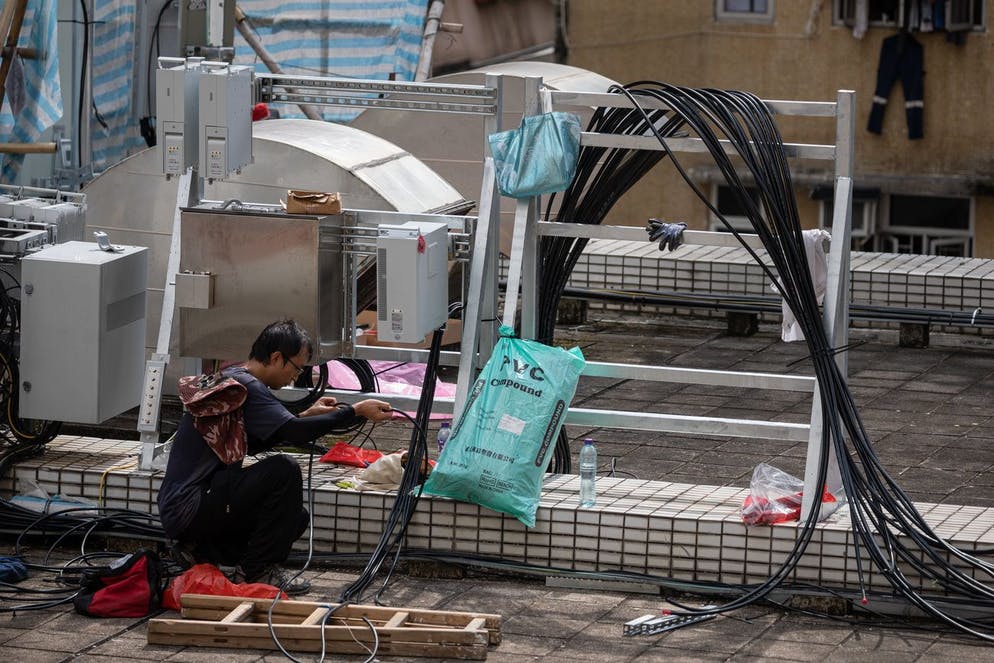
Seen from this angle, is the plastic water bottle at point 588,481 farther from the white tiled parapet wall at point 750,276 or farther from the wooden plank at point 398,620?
the white tiled parapet wall at point 750,276

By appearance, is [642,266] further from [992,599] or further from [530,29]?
[530,29]

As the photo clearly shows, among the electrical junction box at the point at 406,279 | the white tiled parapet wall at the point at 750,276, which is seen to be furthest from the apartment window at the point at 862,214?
the electrical junction box at the point at 406,279

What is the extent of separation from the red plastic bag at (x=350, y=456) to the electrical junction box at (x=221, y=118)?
55.9 inches

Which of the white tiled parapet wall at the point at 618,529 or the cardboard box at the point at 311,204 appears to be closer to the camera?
the white tiled parapet wall at the point at 618,529

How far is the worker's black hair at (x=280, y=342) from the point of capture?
7.12 metres

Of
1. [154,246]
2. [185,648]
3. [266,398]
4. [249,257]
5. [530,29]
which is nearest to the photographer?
[185,648]

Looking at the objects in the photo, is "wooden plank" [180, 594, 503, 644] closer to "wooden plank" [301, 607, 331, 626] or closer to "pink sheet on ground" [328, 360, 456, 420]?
"wooden plank" [301, 607, 331, 626]

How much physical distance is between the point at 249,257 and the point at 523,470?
1774 millimetres

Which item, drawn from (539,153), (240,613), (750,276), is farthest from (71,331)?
(750,276)

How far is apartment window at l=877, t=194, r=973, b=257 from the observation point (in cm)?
2150

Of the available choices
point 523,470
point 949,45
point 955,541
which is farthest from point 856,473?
point 949,45

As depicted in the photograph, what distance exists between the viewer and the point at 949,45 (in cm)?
2094

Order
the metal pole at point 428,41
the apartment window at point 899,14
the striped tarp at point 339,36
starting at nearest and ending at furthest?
the metal pole at point 428,41 → the striped tarp at point 339,36 → the apartment window at point 899,14

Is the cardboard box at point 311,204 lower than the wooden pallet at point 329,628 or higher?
higher
